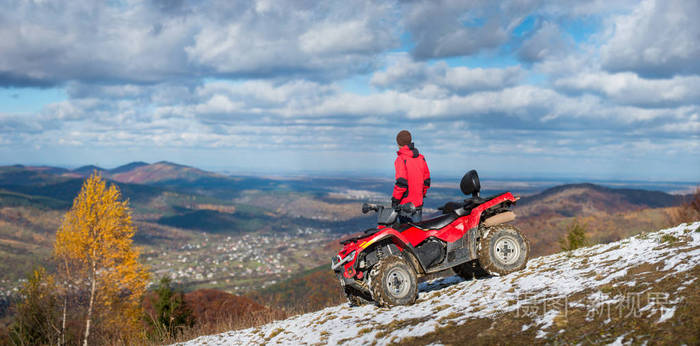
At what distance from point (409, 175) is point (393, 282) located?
6.80 ft

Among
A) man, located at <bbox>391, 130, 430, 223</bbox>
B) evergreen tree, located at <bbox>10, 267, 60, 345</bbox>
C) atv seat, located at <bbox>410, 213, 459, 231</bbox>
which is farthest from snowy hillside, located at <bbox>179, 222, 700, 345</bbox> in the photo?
evergreen tree, located at <bbox>10, 267, 60, 345</bbox>

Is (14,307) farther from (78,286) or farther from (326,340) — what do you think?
(326,340)

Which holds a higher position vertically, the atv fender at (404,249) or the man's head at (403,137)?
the man's head at (403,137)

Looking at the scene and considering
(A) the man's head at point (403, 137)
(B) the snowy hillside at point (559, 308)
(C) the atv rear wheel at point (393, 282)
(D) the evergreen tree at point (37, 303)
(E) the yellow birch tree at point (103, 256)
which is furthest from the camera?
(E) the yellow birch tree at point (103, 256)

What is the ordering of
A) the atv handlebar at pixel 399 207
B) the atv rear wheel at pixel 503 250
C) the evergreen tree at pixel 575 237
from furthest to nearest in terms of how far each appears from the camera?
1. the evergreen tree at pixel 575 237
2. the atv rear wheel at pixel 503 250
3. the atv handlebar at pixel 399 207

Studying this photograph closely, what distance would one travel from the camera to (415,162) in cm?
833

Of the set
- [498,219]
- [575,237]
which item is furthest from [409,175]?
[575,237]

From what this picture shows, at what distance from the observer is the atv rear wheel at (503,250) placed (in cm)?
817

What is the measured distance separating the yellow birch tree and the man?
29444 mm

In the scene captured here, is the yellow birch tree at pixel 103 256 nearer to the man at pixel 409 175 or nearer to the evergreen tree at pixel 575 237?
the man at pixel 409 175

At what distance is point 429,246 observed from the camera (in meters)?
8.21

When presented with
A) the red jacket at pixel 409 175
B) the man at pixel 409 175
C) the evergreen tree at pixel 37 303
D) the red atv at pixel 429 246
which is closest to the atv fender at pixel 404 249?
the red atv at pixel 429 246

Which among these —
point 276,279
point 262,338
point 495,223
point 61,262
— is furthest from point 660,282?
point 276,279

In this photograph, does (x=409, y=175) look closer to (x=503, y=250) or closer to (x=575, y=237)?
(x=503, y=250)
